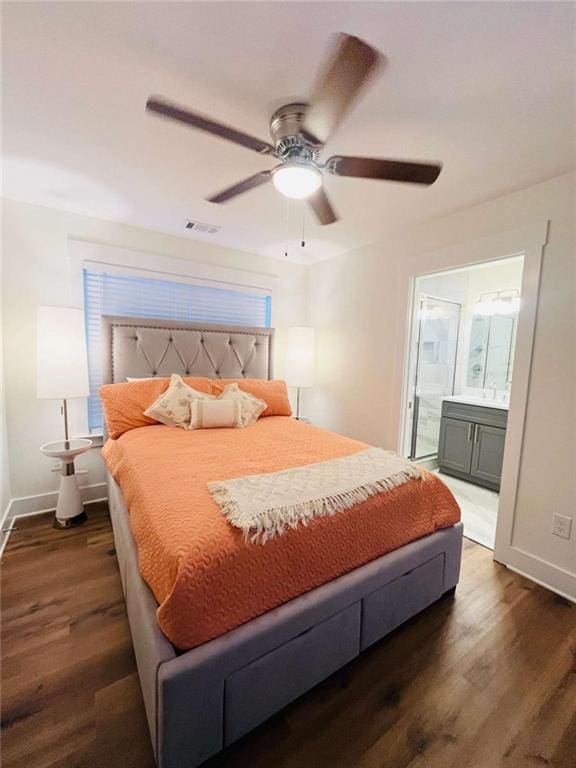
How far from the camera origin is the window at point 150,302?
2.74 m

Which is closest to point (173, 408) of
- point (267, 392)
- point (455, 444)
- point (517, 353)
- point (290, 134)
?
point (267, 392)

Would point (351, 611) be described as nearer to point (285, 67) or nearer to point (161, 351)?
point (285, 67)

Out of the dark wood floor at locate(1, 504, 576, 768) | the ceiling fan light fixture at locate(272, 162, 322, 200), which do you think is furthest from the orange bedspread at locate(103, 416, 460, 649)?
the ceiling fan light fixture at locate(272, 162, 322, 200)

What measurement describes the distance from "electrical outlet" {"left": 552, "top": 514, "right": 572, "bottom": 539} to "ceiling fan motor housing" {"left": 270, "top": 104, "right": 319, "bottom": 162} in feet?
7.87

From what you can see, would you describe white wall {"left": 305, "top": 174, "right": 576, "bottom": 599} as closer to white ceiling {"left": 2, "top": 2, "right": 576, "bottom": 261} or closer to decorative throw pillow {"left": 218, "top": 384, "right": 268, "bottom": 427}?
white ceiling {"left": 2, "top": 2, "right": 576, "bottom": 261}

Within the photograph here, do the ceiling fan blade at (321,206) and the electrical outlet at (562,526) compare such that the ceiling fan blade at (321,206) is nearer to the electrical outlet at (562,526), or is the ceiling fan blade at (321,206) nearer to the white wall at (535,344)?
the white wall at (535,344)

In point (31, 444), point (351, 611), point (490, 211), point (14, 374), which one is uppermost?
point (490, 211)

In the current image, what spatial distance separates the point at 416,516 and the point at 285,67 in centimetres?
199

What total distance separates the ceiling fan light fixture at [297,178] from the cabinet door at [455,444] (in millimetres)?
2926

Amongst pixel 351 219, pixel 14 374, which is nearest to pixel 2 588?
pixel 14 374

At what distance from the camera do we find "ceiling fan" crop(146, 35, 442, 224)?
1.00 meters

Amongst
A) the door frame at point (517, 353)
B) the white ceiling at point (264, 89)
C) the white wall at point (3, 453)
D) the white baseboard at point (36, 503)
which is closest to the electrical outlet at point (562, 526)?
the door frame at point (517, 353)

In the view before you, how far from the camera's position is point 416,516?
1.59 meters

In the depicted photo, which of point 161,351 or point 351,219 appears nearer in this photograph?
point 351,219
